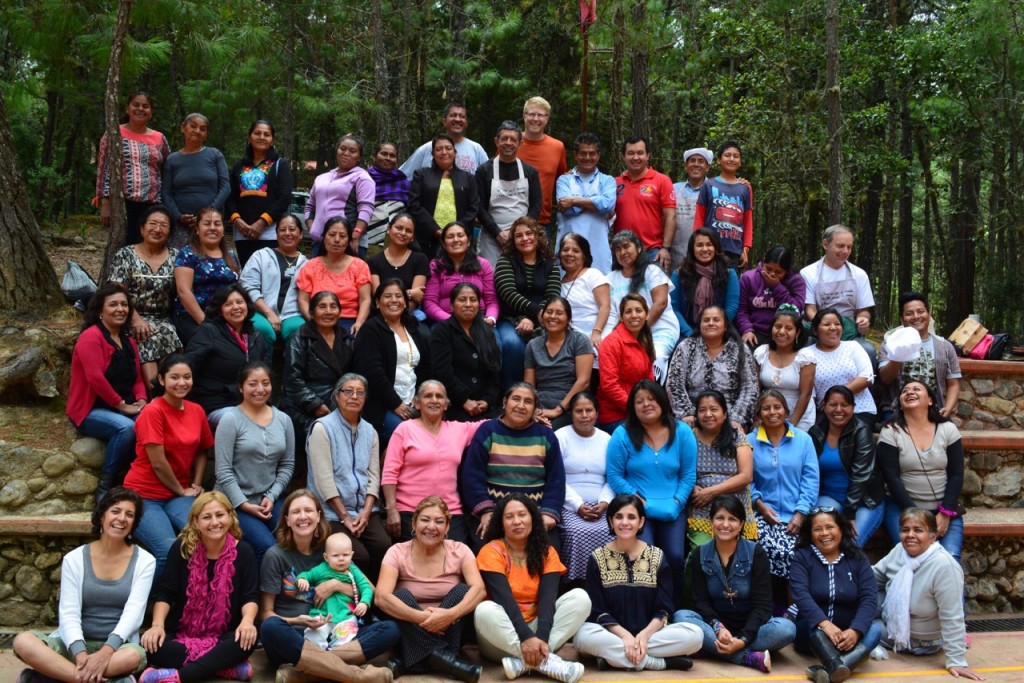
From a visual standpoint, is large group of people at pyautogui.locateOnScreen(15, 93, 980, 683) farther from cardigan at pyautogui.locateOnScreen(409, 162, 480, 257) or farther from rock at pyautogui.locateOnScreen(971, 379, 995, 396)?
rock at pyautogui.locateOnScreen(971, 379, 995, 396)

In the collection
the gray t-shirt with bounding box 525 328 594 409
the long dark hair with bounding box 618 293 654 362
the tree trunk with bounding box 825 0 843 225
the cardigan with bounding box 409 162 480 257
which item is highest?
the tree trunk with bounding box 825 0 843 225

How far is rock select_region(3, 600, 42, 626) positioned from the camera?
225 inches

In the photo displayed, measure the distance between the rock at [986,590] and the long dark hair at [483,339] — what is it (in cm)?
402

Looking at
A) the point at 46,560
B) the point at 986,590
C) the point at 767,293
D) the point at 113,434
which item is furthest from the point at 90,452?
the point at 986,590

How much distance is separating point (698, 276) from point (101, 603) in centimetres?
474

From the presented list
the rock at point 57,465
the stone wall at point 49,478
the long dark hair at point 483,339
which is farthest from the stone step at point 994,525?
the rock at point 57,465

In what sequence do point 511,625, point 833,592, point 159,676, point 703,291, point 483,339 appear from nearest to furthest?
1. point 159,676
2. point 511,625
3. point 833,592
4. point 483,339
5. point 703,291

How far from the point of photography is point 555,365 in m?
6.61

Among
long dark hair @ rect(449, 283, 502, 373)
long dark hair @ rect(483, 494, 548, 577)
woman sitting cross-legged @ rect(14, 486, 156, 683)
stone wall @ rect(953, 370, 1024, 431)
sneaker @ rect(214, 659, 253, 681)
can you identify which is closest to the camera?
woman sitting cross-legged @ rect(14, 486, 156, 683)

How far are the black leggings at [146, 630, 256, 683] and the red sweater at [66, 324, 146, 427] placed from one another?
1.81 metres

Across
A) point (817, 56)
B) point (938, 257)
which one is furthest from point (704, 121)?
A: point (938, 257)

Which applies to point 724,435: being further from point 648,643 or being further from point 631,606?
point 648,643

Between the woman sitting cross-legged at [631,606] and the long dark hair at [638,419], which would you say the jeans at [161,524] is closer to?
the woman sitting cross-legged at [631,606]

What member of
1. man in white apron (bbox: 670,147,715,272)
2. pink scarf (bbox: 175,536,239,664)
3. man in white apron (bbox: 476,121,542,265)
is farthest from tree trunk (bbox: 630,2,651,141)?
pink scarf (bbox: 175,536,239,664)
